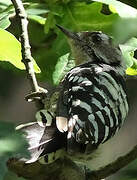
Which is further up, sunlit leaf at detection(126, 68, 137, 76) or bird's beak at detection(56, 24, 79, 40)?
bird's beak at detection(56, 24, 79, 40)

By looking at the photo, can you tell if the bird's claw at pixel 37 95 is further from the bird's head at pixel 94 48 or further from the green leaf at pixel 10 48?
the bird's head at pixel 94 48

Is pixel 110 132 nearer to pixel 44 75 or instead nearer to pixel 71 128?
pixel 71 128

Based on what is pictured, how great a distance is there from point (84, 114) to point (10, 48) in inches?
16.4

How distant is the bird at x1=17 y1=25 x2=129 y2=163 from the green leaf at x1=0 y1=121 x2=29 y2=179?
15.0 inches

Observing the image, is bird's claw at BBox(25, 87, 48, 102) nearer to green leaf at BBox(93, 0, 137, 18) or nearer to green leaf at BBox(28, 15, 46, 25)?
green leaf at BBox(93, 0, 137, 18)

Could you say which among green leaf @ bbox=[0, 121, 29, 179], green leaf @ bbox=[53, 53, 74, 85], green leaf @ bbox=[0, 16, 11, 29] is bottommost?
green leaf @ bbox=[53, 53, 74, 85]

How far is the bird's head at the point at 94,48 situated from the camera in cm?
261

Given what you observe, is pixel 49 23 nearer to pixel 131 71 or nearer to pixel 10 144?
pixel 131 71

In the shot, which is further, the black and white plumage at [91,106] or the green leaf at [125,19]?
the green leaf at [125,19]

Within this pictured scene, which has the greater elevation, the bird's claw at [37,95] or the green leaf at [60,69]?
the bird's claw at [37,95]

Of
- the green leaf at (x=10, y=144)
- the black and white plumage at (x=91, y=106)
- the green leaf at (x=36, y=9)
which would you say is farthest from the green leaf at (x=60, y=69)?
the green leaf at (x=10, y=144)

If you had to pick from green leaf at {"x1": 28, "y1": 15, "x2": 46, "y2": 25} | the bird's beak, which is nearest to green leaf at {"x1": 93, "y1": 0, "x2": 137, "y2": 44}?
the bird's beak

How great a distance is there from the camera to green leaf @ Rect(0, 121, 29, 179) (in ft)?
4.83

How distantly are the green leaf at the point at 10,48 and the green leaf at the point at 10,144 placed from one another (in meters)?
0.67
